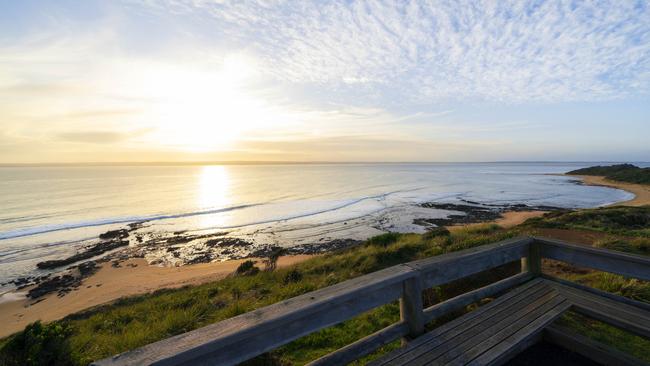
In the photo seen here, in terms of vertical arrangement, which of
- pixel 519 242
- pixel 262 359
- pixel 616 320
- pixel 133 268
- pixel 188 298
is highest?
pixel 519 242

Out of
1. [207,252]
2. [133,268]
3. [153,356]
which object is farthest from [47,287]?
[153,356]

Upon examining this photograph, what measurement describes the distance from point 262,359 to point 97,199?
54.5 meters

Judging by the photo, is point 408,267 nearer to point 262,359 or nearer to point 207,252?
point 262,359

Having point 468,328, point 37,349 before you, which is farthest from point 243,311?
point 468,328

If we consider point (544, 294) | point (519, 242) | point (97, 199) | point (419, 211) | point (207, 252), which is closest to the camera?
point (544, 294)

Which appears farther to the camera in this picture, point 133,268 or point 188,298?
point 133,268

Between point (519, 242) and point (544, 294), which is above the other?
point (519, 242)

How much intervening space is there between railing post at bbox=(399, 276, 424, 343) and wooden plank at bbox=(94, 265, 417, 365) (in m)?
0.08

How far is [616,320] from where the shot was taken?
3068mm

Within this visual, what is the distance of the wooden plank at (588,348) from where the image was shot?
107 inches

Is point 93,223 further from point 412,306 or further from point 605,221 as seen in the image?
point 605,221

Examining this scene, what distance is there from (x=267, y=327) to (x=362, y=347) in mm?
1018

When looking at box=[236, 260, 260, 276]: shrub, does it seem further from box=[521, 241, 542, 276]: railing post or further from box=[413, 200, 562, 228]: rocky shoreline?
box=[413, 200, 562, 228]: rocky shoreline

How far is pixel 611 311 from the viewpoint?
3227 millimetres
